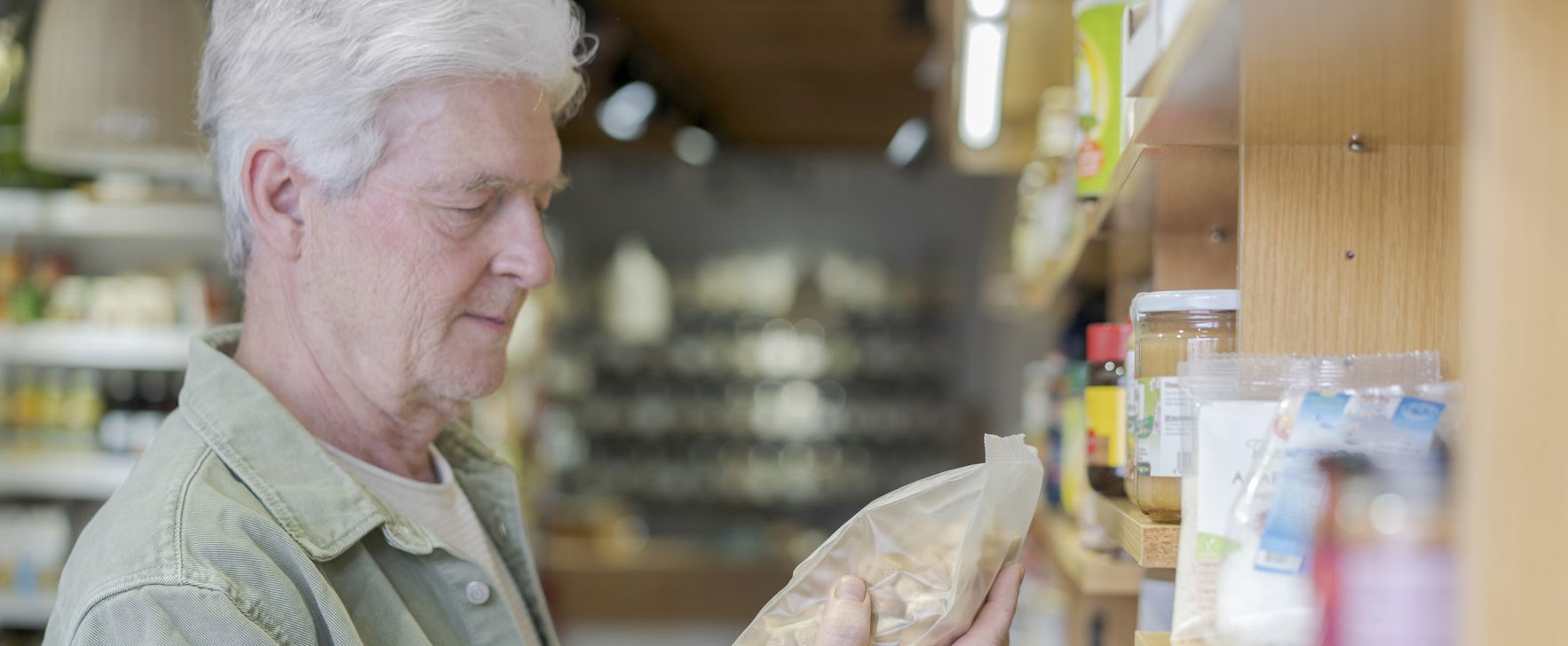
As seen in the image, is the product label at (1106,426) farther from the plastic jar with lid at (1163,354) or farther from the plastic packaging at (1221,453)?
the plastic packaging at (1221,453)

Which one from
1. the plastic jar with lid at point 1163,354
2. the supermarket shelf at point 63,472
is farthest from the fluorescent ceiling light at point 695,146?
the plastic jar with lid at point 1163,354

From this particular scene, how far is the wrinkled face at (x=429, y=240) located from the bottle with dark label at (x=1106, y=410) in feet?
2.20

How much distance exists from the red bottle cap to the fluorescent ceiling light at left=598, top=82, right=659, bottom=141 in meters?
5.60

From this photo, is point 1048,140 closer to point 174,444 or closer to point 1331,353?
Answer: point 1331,353

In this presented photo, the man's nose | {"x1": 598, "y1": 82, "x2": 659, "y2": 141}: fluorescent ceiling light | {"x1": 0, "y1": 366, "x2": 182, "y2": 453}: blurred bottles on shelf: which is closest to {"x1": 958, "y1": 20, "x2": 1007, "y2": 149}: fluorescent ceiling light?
the man's nose

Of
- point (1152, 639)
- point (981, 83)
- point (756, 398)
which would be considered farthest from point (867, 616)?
point (756, 398)

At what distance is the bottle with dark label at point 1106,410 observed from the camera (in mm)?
1520

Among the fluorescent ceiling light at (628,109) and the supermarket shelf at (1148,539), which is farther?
the fluorescent ceiling light at (628,109)

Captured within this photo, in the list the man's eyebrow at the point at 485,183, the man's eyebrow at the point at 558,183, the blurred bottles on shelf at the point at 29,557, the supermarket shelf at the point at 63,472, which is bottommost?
the blurred bottles on shelf at the point at 29,557

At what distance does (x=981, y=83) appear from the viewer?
274cm

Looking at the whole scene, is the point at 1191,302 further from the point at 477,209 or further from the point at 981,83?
the point at 981,83

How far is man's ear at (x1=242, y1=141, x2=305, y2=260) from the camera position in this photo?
1.47 meters

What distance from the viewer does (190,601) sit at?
1153 mm

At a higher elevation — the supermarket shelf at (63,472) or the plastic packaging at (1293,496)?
the plastic packaging at (1293,496)
